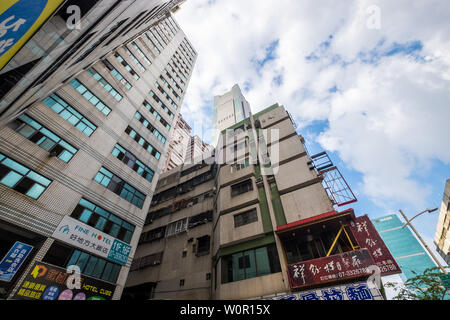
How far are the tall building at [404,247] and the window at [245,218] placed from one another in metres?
135

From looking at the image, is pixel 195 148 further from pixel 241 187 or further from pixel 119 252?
Answer: pixel 119 252

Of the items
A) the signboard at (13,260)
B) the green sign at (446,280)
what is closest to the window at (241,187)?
the green sign at (446,280)

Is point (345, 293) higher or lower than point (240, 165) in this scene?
lower

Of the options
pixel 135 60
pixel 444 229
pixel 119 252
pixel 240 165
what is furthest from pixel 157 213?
pixel 444 229

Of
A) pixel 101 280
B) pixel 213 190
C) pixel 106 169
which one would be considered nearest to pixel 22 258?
pixel 101 280

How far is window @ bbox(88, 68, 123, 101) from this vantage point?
832 inches

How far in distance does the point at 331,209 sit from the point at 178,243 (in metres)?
16.9

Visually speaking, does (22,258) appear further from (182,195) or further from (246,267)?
(182,195)

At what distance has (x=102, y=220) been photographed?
652 inches

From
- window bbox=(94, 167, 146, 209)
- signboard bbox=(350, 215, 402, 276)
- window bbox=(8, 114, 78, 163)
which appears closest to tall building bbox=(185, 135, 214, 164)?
window bbox=(94, 167, 146, 209)

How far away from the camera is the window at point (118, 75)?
23.3 metres

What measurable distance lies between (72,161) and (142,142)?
8.18m

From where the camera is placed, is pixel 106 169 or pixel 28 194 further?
pixel 106 169

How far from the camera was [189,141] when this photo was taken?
8662 cm
